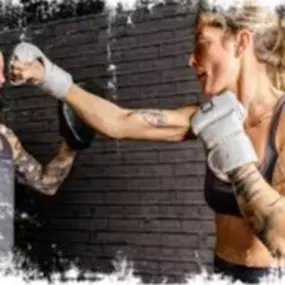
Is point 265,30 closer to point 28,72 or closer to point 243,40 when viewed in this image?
point 243,40

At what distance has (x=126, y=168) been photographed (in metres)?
1.27

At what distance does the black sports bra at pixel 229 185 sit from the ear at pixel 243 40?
90 millimetres

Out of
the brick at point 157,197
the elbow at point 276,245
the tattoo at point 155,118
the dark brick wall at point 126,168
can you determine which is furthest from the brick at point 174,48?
the elbow at point 276,245

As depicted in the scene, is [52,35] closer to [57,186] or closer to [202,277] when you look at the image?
[57,186]

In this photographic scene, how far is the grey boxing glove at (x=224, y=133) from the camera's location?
108 cm

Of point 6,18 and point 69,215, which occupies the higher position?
point 6,18

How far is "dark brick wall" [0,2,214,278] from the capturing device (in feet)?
3.99

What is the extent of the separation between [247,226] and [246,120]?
A: 149mm

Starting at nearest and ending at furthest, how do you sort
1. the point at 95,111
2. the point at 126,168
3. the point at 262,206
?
the point at 262,206 → the point at 95,111 → the point at 126,168

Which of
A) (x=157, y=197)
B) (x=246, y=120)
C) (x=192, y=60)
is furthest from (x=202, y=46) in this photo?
(x=157, y=197)

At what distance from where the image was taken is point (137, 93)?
1.26 m

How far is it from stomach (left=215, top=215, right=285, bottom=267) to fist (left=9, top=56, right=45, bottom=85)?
33cm

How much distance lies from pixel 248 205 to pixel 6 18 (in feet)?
1.77

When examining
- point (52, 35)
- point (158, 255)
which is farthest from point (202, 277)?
point (52, 35)
